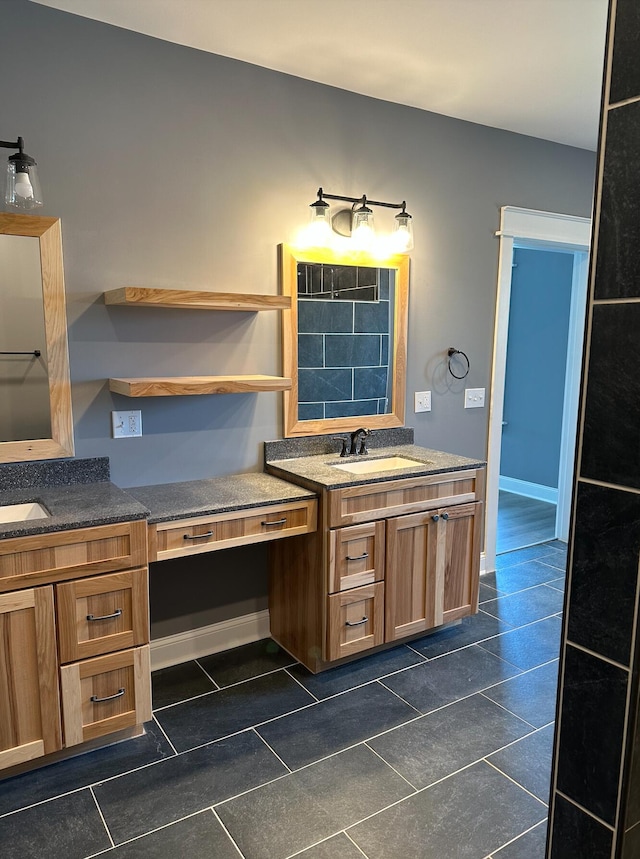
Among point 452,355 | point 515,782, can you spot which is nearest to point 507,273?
point 452,355

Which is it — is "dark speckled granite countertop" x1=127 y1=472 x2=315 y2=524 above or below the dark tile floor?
above

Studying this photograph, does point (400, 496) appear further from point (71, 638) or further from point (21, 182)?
point (21, 182)

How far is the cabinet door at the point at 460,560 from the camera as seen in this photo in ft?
9.55

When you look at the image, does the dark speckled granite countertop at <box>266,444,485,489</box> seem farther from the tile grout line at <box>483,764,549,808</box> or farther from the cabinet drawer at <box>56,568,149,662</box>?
the tile grout line at <box>483,764,549,808</box>

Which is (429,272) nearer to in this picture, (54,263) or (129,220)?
(129,220)

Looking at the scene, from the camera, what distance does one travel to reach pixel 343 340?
3068 mm

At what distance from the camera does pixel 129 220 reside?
2.47 meters

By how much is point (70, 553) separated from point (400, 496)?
136cm

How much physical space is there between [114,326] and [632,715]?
218 centimetres

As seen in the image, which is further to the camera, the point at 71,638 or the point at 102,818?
the point at 71,638

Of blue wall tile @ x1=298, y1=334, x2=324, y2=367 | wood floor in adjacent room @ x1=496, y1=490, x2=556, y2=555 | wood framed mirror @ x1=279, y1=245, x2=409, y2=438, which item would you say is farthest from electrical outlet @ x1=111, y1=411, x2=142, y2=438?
wood floor in adjacent room @ x1=496, y1=490, x2=556, y2=555

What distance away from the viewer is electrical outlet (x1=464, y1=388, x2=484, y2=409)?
357cm

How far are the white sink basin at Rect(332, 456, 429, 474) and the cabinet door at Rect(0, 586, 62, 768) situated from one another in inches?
56.1

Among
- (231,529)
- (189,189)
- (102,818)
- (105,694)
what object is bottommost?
(102,818)
